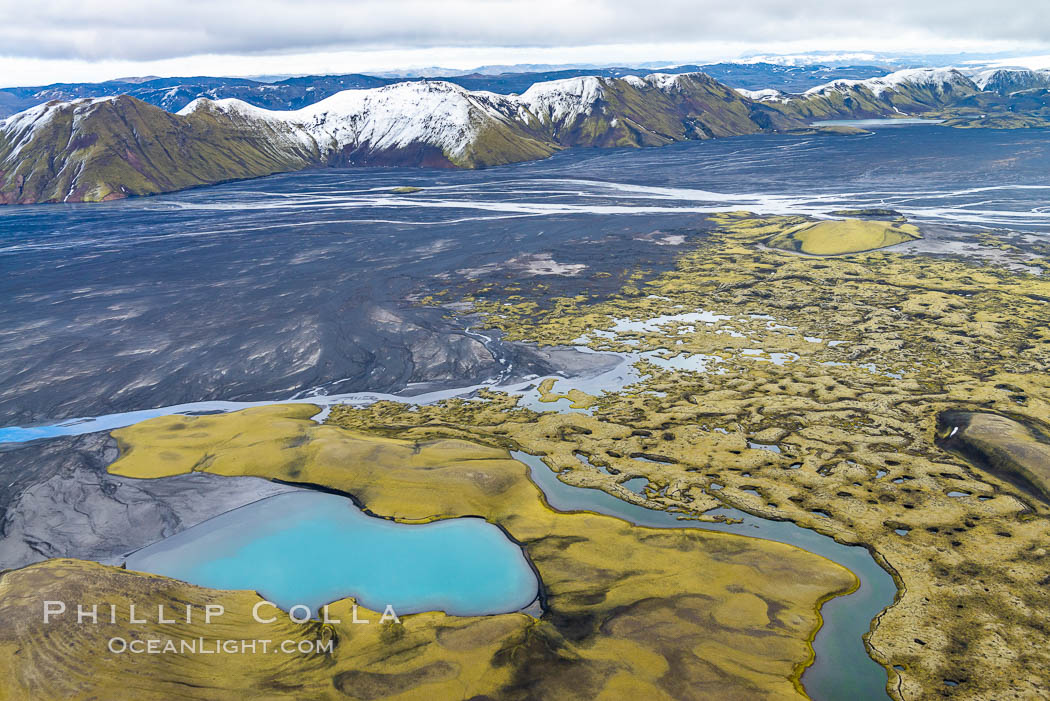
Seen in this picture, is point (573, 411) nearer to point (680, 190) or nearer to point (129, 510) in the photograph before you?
point (129, 510)

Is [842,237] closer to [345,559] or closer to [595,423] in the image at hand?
[595,423]

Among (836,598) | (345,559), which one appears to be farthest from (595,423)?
(836,598)

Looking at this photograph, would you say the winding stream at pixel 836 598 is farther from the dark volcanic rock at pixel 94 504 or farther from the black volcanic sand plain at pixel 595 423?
the dark volcanic rock at pixel 94 504

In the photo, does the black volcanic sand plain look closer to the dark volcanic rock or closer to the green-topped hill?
the dark volcanic rock

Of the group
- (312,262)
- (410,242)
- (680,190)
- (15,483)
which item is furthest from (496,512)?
(680,190)

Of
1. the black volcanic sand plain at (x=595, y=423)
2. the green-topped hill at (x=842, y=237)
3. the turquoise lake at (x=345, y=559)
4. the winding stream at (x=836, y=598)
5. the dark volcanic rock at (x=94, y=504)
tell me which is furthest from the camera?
the green-topped hill at (x=842, y=237)

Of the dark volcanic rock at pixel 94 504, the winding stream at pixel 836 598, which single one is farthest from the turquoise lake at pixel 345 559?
the winding stream at pixel 836 598

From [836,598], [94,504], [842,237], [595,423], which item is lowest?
[94,504]

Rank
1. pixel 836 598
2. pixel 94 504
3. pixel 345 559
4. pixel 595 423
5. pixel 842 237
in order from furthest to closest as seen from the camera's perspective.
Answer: pixel 842 237
pixel 595 423
pixel 94 504
pixel 345 559
pixel 836 598
